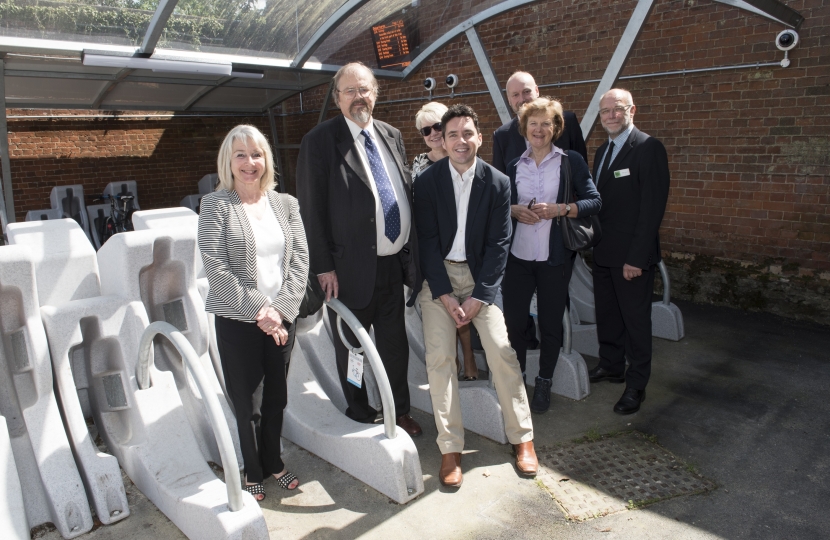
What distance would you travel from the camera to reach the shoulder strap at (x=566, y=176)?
3486mm

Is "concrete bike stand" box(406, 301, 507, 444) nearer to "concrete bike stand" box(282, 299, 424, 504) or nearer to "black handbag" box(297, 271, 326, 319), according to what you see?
"concrete bike stand" box(282, 299, 424, 504)

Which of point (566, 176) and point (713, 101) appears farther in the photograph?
point (713, 101)

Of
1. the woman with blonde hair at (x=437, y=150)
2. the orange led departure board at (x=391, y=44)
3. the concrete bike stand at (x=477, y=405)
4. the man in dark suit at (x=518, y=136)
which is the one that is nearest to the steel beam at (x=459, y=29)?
the orange led departure board at (x=391, y=44)

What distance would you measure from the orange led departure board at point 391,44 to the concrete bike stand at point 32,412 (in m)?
6.23

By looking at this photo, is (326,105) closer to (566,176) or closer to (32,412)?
(566,176)

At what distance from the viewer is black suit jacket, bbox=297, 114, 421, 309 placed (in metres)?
3.00

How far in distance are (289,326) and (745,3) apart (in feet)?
17.8

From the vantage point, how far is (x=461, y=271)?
3207 mm

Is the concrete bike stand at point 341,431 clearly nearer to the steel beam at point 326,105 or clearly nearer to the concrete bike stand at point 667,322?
the concrete bike stand at point 667,322

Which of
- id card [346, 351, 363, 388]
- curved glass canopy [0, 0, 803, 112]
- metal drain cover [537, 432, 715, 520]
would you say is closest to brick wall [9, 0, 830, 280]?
curved glass canopy [0, 0, 803, 112]

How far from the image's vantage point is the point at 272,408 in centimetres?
293

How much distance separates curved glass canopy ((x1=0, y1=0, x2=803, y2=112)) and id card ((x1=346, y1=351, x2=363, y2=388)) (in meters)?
4.35

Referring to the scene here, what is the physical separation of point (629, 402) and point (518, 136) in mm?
1871

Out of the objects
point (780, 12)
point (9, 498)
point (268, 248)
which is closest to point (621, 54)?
point (780, 12)
